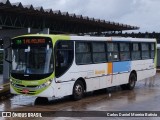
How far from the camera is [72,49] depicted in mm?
15469

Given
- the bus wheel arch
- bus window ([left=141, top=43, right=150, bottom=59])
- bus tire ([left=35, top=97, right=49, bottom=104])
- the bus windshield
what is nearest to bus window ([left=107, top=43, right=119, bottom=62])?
the bus wheel arch

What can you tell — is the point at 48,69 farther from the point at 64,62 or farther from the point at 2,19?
the point at 2,19

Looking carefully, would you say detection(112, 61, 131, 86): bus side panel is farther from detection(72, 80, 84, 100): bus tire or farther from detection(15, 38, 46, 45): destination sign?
detection(15, 38, 46, 45): destination sign

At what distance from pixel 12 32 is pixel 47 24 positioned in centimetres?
270

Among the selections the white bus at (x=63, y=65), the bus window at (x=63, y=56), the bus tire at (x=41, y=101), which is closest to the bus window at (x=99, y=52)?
the white bus at (x=63, y=65)

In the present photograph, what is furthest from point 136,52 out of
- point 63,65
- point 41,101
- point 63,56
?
point 41,101

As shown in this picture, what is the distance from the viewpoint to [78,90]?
15633 mm

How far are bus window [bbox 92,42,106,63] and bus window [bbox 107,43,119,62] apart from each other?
1.44ft

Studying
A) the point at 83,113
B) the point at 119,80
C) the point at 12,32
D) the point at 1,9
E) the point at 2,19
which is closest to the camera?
the point at 83,113

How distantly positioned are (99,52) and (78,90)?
2.52 metres

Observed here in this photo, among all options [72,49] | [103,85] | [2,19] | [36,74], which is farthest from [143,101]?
[2,19]

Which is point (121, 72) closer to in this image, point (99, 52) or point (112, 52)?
point (112, 52)

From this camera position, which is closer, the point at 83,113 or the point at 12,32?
the point at 83,113

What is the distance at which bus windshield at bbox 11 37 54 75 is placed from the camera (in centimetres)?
1429
